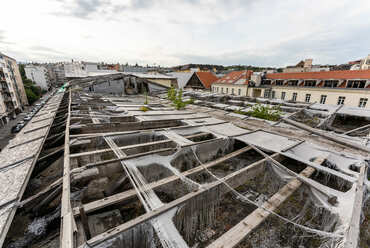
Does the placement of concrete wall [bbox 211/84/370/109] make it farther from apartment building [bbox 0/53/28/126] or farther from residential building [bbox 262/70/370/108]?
apartment building [bbox 0/53/28/126]

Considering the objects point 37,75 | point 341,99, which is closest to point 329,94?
point 341,99

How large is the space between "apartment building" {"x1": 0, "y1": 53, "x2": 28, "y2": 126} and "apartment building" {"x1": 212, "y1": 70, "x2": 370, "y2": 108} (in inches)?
1755

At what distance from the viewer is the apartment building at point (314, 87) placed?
20.0m

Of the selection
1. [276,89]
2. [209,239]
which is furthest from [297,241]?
[276,89]

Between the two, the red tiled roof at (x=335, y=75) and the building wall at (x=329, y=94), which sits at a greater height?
the red tiled roof at (x=335, y=75)

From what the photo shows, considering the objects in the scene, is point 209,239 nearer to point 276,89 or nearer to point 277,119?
point 277,119

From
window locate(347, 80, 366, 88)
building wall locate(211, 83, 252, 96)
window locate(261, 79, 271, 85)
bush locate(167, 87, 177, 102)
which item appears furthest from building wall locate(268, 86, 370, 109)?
bush locate(167, 87, 177, 102)

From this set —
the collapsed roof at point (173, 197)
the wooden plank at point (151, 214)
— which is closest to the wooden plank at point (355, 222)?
the collapsed roof at point (173, 197)

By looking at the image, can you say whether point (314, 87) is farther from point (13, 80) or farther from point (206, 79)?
point (13, 80)

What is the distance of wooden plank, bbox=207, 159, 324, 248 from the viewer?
7.22 feet

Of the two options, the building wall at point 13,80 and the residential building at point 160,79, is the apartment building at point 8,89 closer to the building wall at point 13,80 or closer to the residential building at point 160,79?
the building wall at point 13,80

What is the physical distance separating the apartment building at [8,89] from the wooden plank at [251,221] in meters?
41.9

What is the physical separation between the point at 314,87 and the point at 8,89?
2324 inches

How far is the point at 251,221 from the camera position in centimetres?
256
